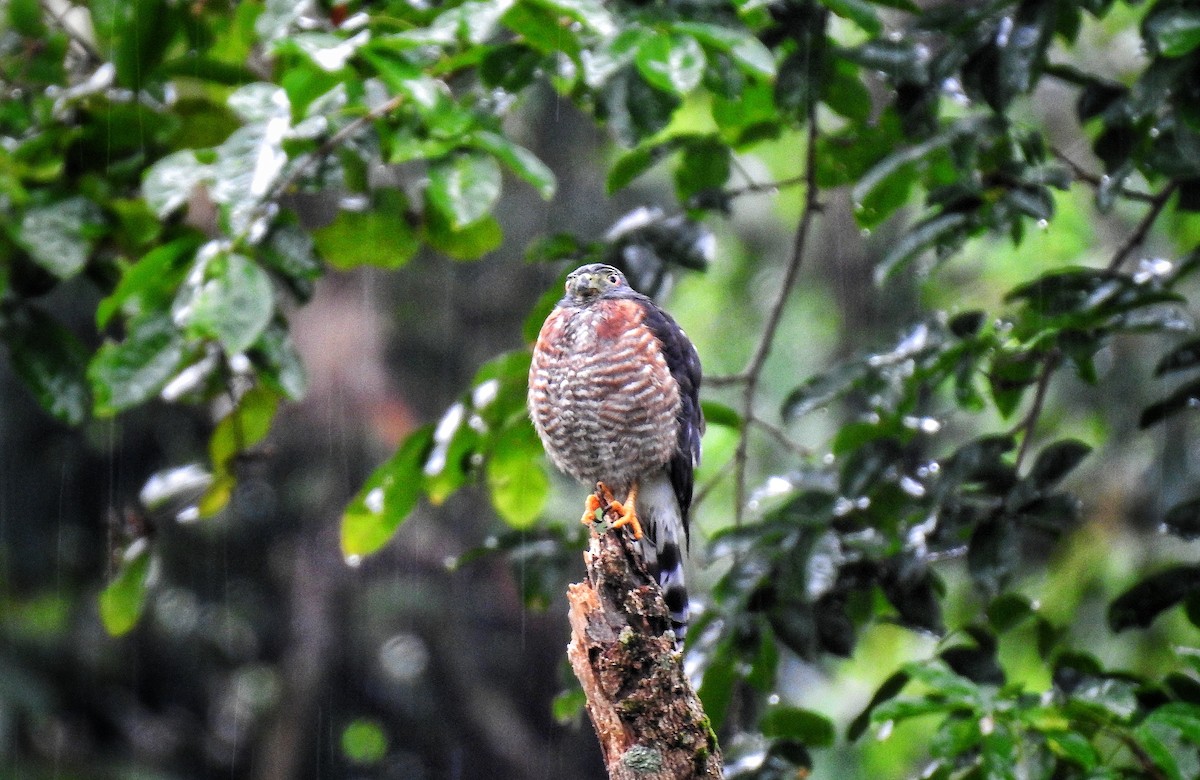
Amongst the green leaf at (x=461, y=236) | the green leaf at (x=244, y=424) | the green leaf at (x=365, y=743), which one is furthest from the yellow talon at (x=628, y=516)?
the green leaf at (x=365, y=743)

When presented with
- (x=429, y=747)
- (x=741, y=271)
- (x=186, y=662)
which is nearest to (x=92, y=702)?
(x=186, y=662)

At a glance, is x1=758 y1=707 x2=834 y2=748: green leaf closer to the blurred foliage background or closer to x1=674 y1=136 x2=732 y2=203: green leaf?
the blurred foliage background

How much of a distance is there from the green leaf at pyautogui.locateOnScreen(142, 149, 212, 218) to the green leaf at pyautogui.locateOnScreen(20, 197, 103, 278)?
57cm

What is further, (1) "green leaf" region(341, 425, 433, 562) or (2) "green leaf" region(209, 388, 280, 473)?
(2) "green leaf" region(209, 388, 280, 473)

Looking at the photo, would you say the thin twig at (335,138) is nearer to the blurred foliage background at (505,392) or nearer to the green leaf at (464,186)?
the blurred foliage background at (505,392)

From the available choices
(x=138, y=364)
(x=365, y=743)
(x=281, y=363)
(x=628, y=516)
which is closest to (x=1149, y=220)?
(x=628, y=516)

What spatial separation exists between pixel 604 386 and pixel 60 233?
1.46m

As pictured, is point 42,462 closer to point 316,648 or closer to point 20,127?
point 316,648

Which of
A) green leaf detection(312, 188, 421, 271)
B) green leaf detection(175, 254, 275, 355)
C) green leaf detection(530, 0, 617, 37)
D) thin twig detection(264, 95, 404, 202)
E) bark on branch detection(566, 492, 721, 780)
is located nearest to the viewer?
bark on branch detection(566, 492, 721, 780)

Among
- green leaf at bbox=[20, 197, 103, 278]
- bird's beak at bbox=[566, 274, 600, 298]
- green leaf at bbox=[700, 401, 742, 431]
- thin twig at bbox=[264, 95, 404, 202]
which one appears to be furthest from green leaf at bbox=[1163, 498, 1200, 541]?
green leaf at bbox=[20, 197, 103, 278]

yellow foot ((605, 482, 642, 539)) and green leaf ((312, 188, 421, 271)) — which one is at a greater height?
green leaf ((312, 188, 421, 271))

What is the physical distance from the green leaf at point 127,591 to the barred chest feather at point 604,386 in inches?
54.1

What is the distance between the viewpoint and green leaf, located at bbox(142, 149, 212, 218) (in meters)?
2.78

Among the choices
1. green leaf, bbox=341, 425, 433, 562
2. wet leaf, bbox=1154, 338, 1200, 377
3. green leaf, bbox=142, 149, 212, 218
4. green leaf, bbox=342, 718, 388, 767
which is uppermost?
green leaf, bbox=142, 149, 212, 218
